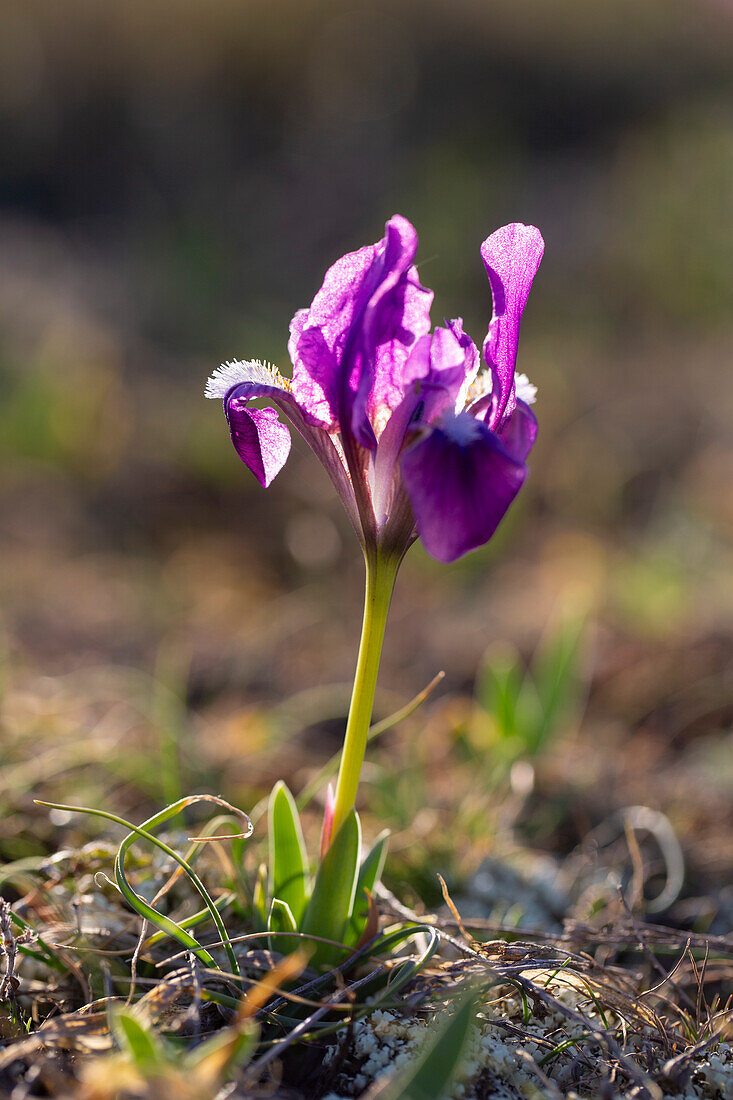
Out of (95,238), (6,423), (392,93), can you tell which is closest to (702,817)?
(6,423)

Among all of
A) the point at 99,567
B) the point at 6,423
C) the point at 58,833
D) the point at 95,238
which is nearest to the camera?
the point at 58,833

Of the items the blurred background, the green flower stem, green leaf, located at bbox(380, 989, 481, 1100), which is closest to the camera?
green leaf, located at bbox(380, 989, 481, 1100)

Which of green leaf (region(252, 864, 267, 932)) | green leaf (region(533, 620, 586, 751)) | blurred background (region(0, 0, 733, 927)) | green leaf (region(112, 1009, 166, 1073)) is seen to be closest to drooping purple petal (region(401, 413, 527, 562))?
green leaf (region(112, 1009, 166, 1073))

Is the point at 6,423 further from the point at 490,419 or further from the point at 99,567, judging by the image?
the point at 490,419

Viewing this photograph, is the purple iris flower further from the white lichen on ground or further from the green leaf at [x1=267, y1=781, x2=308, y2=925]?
the white lichen on ground

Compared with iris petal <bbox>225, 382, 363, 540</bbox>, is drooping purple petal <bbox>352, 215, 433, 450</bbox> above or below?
above
